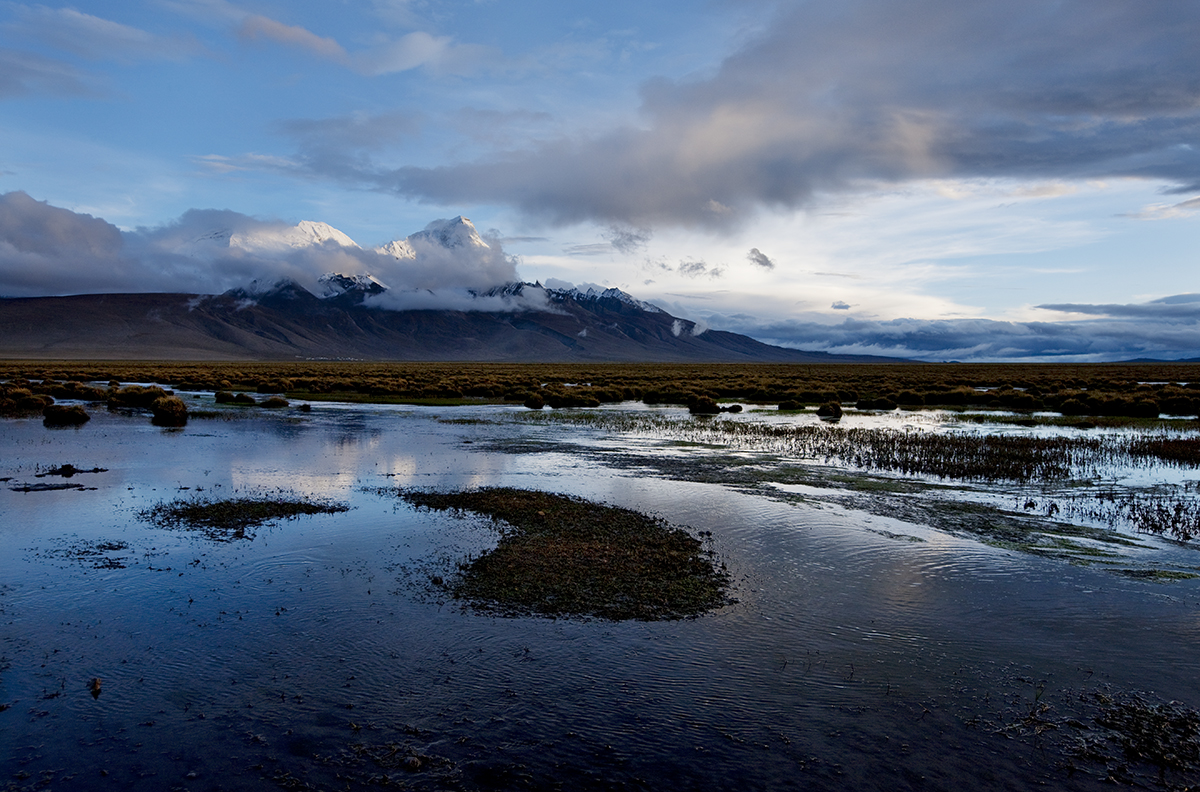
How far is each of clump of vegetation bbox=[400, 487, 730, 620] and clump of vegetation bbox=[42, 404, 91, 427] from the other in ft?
89.7

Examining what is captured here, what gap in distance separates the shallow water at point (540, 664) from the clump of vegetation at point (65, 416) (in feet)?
72.6

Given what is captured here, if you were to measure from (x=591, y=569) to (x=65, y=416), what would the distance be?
3326cm

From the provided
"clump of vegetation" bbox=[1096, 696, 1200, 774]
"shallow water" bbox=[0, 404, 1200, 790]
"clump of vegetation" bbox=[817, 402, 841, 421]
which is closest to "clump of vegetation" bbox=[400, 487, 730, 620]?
"shallow water" bbox=[0, 404, 1200, 790]

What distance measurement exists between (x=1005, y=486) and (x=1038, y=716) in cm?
1366

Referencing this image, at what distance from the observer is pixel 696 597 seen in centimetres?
1032

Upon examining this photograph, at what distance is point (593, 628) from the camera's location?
917 centimetres

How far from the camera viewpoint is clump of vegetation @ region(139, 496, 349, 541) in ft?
45.2

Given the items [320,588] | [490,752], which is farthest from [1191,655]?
[320,588]

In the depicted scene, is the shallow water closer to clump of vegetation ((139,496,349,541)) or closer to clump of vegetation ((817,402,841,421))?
clump of vegetation ((139,496,349,541))

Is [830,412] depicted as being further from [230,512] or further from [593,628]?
[593,628]

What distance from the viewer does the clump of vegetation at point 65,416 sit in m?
32.3

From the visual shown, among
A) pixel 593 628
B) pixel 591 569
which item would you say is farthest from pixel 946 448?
pixel 593 628

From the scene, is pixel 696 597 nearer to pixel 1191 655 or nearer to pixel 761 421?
pixel 1191 655

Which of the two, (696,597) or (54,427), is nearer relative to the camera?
(696,597)
